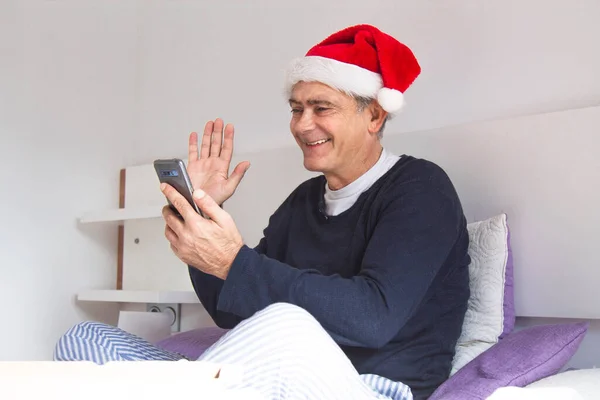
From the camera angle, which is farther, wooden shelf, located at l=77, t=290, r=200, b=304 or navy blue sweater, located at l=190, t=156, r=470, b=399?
wooden shelf, located at l=77, t=290, r=200, b=304

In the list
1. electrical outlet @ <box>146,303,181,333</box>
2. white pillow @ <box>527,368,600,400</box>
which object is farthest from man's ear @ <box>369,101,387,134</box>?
electrical outlet @ <box>146,303,181,333</box>

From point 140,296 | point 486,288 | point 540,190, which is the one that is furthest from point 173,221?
point 140,296

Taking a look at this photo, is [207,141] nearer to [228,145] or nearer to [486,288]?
[228,145]

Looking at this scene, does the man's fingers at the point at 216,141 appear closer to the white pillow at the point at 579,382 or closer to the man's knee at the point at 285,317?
the man's knee at the point at 285,317

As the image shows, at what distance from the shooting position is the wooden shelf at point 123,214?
7.98 feet

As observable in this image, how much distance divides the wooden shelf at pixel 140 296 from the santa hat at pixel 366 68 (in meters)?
0.93

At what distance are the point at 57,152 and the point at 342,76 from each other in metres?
1.35

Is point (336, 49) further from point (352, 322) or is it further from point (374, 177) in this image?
point (352, 322)

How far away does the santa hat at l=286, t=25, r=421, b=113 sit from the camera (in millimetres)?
1590

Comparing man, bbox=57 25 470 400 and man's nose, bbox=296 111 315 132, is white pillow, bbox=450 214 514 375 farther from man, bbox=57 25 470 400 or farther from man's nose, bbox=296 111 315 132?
man's nose, bbox=296 111 315 132

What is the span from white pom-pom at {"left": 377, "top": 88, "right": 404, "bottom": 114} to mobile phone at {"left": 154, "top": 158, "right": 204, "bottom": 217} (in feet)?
1.59

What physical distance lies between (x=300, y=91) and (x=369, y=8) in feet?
2.06

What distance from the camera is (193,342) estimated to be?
185 cm

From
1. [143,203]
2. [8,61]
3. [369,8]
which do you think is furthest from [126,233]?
[369,8]
